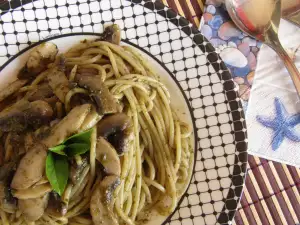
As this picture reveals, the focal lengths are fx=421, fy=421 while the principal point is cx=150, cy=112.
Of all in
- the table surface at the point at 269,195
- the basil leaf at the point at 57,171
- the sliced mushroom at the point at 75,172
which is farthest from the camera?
the table surface at the point at 269,195

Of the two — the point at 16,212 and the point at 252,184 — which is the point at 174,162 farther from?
the point at 16,212

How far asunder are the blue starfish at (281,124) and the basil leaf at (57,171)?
126cm

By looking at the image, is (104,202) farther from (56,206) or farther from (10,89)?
(10,89)

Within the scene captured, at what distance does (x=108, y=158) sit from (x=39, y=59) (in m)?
0.67

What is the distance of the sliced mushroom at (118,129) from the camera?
6.82ft

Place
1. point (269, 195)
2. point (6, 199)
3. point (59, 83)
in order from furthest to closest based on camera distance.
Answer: point (269, 195) → point (59, 83) → point (6, 199)

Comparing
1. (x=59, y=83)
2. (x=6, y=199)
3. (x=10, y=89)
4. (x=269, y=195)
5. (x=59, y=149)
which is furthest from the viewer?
(x=269, y=195)

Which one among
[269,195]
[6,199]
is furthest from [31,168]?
[269,195]

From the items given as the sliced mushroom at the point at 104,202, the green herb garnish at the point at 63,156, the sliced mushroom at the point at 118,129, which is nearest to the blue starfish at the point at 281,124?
the sliced mushroom at the point at 118,129

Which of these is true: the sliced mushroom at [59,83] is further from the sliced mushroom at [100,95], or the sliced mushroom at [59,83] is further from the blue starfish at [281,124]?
A: the blue starfish at [281,124]

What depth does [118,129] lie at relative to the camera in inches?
81.9

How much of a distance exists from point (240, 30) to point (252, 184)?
96cm

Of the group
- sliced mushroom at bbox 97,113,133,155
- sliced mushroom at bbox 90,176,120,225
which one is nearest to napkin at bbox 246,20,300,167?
sliced mushroom at bbox 97,113,133,155

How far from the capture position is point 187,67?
2.34 m
